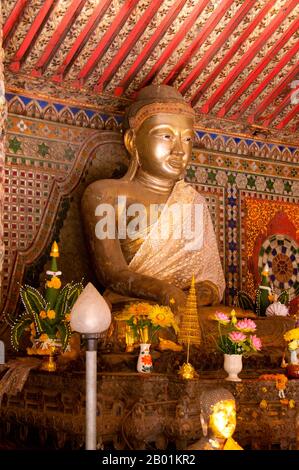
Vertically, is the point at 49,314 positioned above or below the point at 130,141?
below

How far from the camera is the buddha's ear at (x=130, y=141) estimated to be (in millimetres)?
6516

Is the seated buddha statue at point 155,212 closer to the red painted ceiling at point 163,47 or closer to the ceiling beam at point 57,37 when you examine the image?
the red painted ceiling at point 163,47

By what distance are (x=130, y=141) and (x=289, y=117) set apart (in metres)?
1.97

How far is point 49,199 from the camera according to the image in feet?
21.1

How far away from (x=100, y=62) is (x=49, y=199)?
1.17 m

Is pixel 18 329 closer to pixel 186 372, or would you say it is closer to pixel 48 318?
pixel 48 318

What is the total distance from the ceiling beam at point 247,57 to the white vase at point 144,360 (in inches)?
122

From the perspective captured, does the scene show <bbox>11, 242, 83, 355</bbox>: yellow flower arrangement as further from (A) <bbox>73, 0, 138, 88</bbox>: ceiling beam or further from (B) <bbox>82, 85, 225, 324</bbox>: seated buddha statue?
(A) <bbox>73, 0, 138, 88</bbox>: ceiling beam

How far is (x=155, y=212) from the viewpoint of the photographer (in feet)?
21.1

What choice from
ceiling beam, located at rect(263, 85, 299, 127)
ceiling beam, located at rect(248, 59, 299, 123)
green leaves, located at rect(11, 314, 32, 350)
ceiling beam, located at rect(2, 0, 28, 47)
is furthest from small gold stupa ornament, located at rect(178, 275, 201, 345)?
ceiling beam, located at rect(263, 85, 299, 127)

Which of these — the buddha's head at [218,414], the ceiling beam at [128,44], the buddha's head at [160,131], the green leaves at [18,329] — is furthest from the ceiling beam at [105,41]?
the buddha's head at [218,414]

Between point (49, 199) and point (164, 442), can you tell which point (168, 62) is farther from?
point (164, 442)

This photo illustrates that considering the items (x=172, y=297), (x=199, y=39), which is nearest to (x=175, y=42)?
(x=199, y=39)
